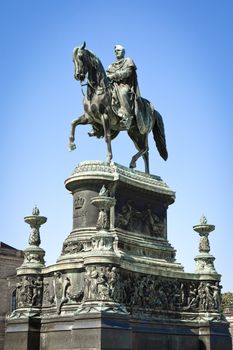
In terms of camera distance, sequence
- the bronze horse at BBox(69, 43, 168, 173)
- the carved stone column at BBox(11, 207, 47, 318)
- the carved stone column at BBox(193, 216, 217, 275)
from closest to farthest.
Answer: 1. the carved stone column at BBox(11, 207, 47, 318)
2. the bronze horse at BBox(69, 43, 168, 173)
3. the carved stone column at BBox(193, 216, 217, 275)

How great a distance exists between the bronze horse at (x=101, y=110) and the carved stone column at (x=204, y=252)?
2479mm

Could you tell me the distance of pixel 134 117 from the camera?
2125 centimetres

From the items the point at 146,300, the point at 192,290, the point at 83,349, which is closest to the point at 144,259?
the point at 146,300

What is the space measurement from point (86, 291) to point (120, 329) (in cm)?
133

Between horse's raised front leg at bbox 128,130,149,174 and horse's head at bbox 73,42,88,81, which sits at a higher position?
horse's head at bbox 73,42,88,81

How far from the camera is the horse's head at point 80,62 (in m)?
19.6

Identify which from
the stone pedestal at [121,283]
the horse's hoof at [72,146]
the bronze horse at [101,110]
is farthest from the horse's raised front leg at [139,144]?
the horse's hoof at [72,146]

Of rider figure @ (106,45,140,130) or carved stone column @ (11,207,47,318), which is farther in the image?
rider figure @ (106,45,140,130)

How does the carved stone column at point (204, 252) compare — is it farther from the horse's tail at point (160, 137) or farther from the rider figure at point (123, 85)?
the rider figure at point (123, 85)

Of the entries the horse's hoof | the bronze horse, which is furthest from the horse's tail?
the horse's hoof

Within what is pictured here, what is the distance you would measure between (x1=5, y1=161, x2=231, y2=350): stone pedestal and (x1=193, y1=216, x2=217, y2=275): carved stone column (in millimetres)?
120

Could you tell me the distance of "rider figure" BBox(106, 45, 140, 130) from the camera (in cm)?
2080

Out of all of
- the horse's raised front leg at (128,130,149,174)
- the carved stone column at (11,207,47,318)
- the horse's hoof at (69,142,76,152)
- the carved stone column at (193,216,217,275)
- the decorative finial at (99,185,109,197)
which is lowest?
the carved stone column at (11,207,47,318)

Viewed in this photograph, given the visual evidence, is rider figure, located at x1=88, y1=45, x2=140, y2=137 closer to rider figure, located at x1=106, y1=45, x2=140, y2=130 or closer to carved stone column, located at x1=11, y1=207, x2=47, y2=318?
rider figure, located at x1=106, y1=45, x2=140, y2=130
